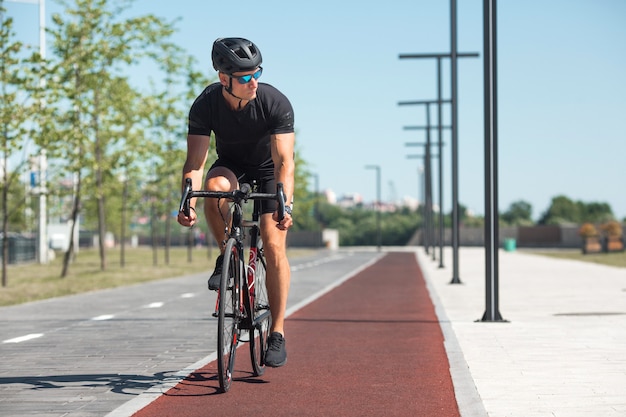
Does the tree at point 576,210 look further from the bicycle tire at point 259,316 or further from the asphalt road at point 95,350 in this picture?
the bicycle tire at point 259,316

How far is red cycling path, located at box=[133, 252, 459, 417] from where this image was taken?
584cm

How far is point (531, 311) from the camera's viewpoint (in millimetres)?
13344

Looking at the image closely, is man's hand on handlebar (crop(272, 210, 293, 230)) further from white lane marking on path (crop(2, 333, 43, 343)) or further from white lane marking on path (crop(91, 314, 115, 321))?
white lane marking on path (crop(91, 314, 115, 321))

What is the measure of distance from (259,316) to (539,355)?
9.45 feet

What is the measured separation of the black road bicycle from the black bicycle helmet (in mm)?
716

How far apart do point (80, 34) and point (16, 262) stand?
1637cm

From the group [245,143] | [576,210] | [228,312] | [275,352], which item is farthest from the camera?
[576,210]

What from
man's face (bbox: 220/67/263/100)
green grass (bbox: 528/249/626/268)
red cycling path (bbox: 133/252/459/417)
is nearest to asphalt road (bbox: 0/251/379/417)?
red cycling path (bbox: 133/252/459/417)

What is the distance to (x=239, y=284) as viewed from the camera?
623 centimetres

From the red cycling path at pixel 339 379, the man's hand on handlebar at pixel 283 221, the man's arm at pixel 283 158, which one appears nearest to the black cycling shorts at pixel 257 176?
the man's arm at pixel 283 158

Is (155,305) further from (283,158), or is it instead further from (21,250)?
(21,250)

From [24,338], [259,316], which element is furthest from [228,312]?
[24,338]

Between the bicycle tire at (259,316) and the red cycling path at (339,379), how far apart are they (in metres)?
0.16

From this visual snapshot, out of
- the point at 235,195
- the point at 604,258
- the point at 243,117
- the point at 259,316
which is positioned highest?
the point at 243,117
